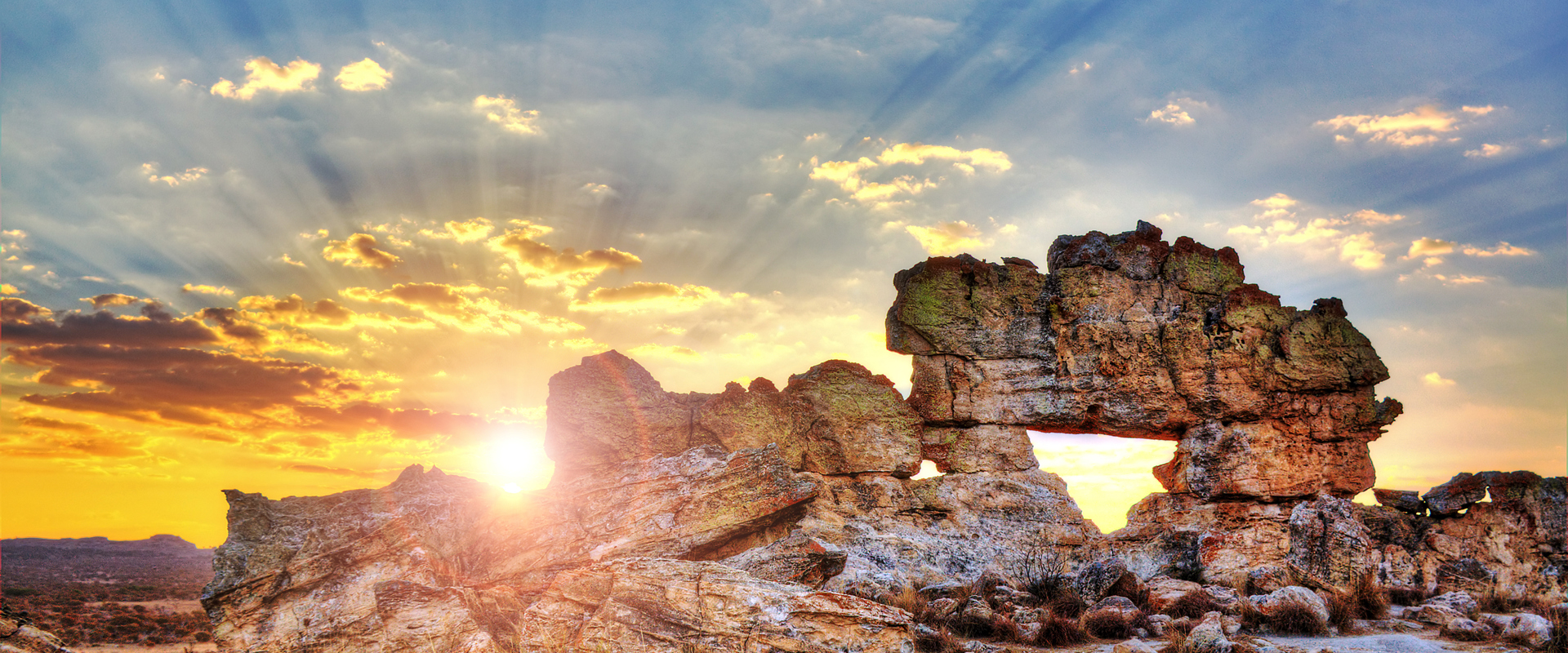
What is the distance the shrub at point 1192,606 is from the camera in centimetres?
934

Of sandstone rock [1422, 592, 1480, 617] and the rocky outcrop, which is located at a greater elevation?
the rocky outcrop

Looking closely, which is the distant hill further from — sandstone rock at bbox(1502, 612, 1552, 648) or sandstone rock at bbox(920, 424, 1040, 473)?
sandstone rock at bbox(1502, 612, 1552, 648)

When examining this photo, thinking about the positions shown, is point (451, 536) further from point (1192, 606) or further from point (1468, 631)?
point (1468, 631)

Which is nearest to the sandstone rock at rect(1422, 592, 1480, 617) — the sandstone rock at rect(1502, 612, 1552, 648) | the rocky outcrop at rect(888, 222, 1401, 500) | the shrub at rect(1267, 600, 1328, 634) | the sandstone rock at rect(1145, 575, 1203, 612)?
the sandstone rock at rect(1502, 612, 1552, 648)

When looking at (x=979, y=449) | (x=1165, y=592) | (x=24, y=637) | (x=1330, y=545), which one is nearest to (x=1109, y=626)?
(x=1165, y=592)

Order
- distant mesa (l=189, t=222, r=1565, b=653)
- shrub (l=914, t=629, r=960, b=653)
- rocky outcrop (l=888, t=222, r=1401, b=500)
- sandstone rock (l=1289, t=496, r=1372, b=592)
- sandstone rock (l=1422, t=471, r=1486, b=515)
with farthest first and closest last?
1. rocky outcrop (l=888, t=222, r=1401, b=500)
2. sandstone rock (l=1422, t=471, r=1486, b=515)
3. sandstone rock (l=1289, t=496, r=1372, b=592)
4. distant mesa (l=189, t=222, r=1565, b=653)
5. shrub (l=914, t=629, r=960, b=653)

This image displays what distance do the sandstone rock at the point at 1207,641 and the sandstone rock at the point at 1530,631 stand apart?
3.01 metres

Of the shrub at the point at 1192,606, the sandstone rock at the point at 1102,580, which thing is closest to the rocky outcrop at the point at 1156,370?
the sandstone rock at the point at 1102,580

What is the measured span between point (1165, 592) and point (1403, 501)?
357 inches

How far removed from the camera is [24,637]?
8672 millimetres

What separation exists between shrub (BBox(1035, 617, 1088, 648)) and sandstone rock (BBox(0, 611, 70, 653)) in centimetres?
1067

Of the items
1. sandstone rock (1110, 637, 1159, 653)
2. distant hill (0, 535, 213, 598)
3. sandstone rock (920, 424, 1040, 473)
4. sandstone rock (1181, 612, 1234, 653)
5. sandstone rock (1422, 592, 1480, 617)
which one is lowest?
distant hill (0, 535, 213, 598)

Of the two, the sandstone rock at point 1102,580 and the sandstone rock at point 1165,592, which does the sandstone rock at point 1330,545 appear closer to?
the sandstone rock at point 1165,592

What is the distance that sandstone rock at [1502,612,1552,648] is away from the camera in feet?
24.9
